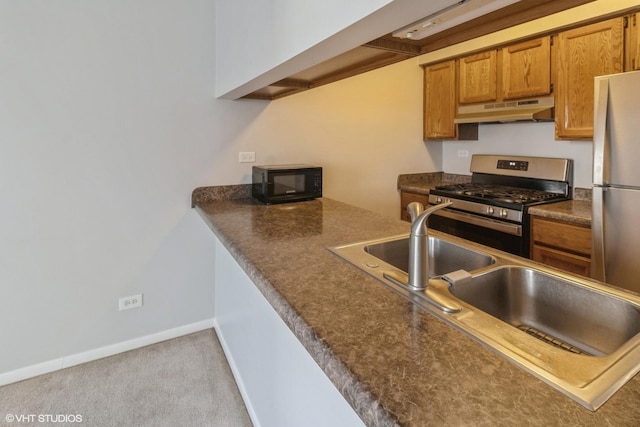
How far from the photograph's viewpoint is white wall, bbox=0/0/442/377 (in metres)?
2.00

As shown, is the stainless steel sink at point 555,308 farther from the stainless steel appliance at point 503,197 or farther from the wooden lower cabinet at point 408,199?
the wooden lower cabinet at point 408,199

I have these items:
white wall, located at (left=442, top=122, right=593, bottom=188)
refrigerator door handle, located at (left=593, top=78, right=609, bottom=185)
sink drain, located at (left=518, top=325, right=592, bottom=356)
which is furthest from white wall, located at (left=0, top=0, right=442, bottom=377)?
sink drain, located at (left=518, top=325, right=592, bottom=356)

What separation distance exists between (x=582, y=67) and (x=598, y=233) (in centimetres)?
119

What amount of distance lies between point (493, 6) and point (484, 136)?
2823 mm

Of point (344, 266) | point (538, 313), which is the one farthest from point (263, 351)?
point (538, 313)

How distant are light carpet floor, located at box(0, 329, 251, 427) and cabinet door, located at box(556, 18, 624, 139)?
2.82m

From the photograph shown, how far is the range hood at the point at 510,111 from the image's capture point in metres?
2.62

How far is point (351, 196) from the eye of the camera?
3.16 m

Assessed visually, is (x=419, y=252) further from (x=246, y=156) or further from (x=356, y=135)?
(x=356, y=135)

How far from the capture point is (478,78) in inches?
121

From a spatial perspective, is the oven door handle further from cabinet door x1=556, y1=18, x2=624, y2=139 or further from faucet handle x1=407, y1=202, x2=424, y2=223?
faucet handle x1=407, y1=202, x2=424, y2=223

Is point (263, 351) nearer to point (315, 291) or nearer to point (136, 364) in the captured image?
point (315, 291)

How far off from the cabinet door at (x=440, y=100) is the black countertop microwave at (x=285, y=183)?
158cm

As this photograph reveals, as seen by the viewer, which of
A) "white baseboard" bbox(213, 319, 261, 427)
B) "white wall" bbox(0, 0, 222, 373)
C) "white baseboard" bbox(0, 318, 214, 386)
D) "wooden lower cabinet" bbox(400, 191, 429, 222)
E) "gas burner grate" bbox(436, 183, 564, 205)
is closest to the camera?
"white baseboard" bbox(213, 319, 261, 427)
